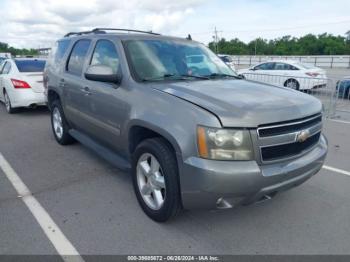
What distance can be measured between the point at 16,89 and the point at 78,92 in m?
4.60

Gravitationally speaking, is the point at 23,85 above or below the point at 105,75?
below

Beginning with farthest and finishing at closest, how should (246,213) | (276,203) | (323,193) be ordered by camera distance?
1. (323,193)
2. (276,203)
3. (246,213)

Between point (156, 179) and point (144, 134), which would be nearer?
point (156, 179)

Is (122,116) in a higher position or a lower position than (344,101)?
higher

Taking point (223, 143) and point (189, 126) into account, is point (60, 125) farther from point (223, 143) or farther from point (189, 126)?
point (223, 143)

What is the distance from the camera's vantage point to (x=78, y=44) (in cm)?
502

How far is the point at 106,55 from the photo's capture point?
4148 mm

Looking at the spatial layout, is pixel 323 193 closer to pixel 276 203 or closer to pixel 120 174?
pixel 276 203

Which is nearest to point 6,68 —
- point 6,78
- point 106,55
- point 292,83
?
point 6,78

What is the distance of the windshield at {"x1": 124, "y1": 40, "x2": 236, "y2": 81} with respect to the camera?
3.66 meters

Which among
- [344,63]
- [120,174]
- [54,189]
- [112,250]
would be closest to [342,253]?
[112,250]

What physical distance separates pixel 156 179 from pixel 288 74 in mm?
11647

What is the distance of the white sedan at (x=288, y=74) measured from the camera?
11234 mm

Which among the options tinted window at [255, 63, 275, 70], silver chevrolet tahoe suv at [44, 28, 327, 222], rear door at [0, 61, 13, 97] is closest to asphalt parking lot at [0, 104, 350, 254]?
silver chevrolet tahoe suv at [44, 28, 327, 222]
